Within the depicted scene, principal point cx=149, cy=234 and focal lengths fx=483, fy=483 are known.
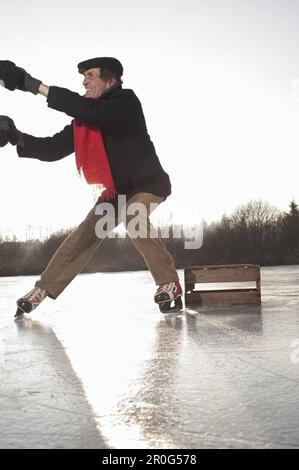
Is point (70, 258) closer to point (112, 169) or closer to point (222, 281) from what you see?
point (112, 169)

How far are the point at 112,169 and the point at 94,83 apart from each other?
2.66 ft

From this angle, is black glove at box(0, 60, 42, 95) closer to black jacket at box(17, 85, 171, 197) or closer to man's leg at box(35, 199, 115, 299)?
black jacket at box(17, 85, 171, 197)

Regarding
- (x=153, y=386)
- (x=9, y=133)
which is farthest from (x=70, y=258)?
(x=153, y=386)

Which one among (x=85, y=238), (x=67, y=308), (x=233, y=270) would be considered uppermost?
(x=85, y=238)

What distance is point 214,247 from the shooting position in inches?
1752

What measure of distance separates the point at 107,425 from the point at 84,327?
208cm

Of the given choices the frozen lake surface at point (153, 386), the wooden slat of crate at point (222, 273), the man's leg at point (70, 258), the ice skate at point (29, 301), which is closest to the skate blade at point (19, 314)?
the ice skate at point (29, 301)

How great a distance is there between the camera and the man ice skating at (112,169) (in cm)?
399

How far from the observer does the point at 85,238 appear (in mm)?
4309

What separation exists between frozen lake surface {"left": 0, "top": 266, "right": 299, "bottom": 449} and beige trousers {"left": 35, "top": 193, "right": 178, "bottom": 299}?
35.7 inches

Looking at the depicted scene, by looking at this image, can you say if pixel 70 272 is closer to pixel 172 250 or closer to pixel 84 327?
pixel 84 327

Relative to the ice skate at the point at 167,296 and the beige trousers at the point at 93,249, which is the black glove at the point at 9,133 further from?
the ice skate at the point at 167,296

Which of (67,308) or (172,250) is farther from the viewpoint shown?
(172,250)
